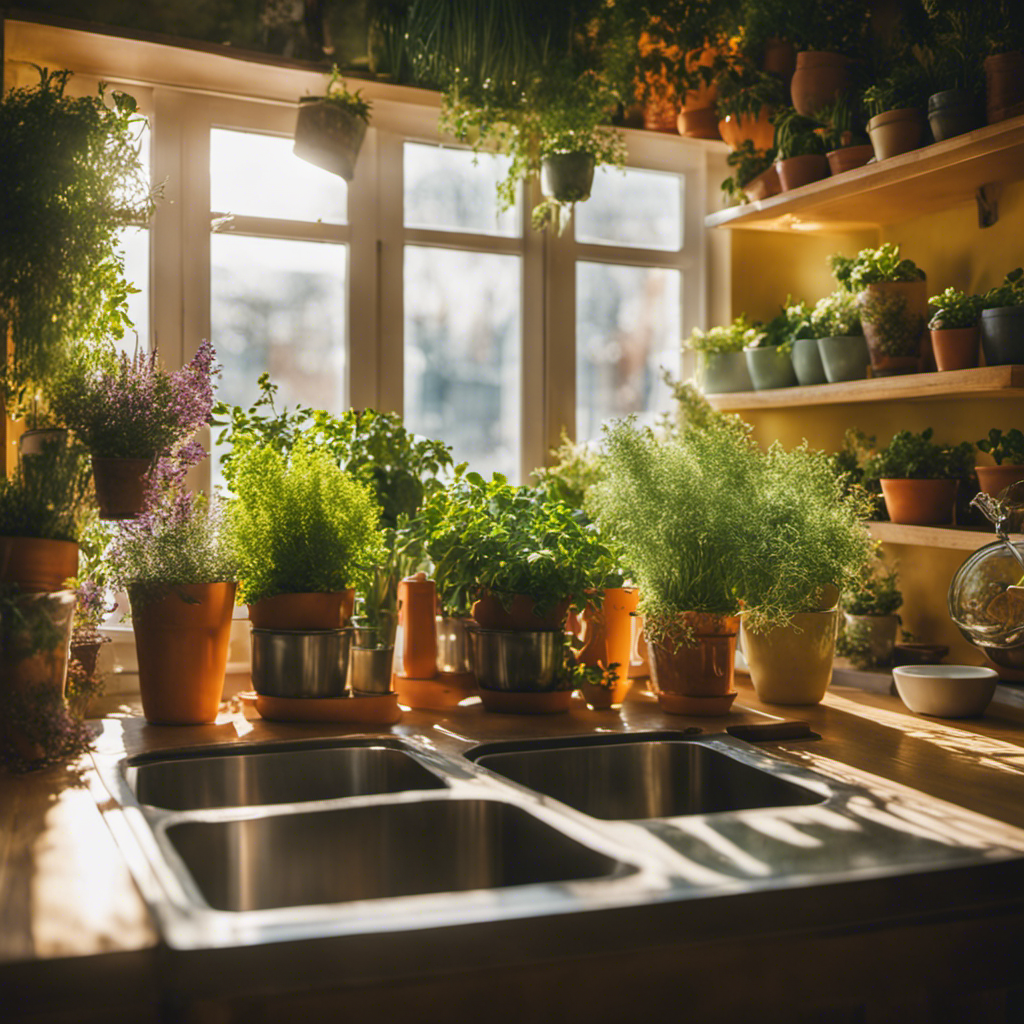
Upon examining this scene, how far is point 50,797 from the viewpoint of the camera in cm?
126

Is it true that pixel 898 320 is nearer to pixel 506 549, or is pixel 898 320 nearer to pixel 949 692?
pixel 949 692

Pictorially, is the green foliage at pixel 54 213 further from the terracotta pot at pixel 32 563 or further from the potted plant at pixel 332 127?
the potted plant at pixel 332 127

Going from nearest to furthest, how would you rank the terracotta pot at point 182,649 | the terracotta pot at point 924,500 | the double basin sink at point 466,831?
the double basin sink at point 466,831 < the terracotta pot at point 182,649 < the terracotta pot at point 924,500

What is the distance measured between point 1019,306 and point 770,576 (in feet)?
2.23

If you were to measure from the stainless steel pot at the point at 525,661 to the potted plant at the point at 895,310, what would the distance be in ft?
3.26

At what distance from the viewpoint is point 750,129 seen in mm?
2605

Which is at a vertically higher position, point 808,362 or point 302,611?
point 808,362

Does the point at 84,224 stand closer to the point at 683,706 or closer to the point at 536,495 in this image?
the point at 536,495

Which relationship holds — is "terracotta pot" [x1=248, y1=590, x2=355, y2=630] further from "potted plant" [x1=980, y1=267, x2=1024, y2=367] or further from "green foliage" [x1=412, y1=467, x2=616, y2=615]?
"potted plant" [x1=980, y1=267, x2=1024, y2=367]

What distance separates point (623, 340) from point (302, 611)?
1385mm

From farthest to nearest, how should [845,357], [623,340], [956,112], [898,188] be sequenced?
1. [623,340]
2. [845,357]
3. [898,188]
4. [956,112]

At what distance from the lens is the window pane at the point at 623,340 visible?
2.74 metres

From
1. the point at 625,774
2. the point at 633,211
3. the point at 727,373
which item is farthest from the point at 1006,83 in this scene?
the point at 625,774

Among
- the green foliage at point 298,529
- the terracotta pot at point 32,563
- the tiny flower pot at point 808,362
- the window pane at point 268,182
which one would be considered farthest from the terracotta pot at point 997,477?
the terracotta pot at point 32,563
